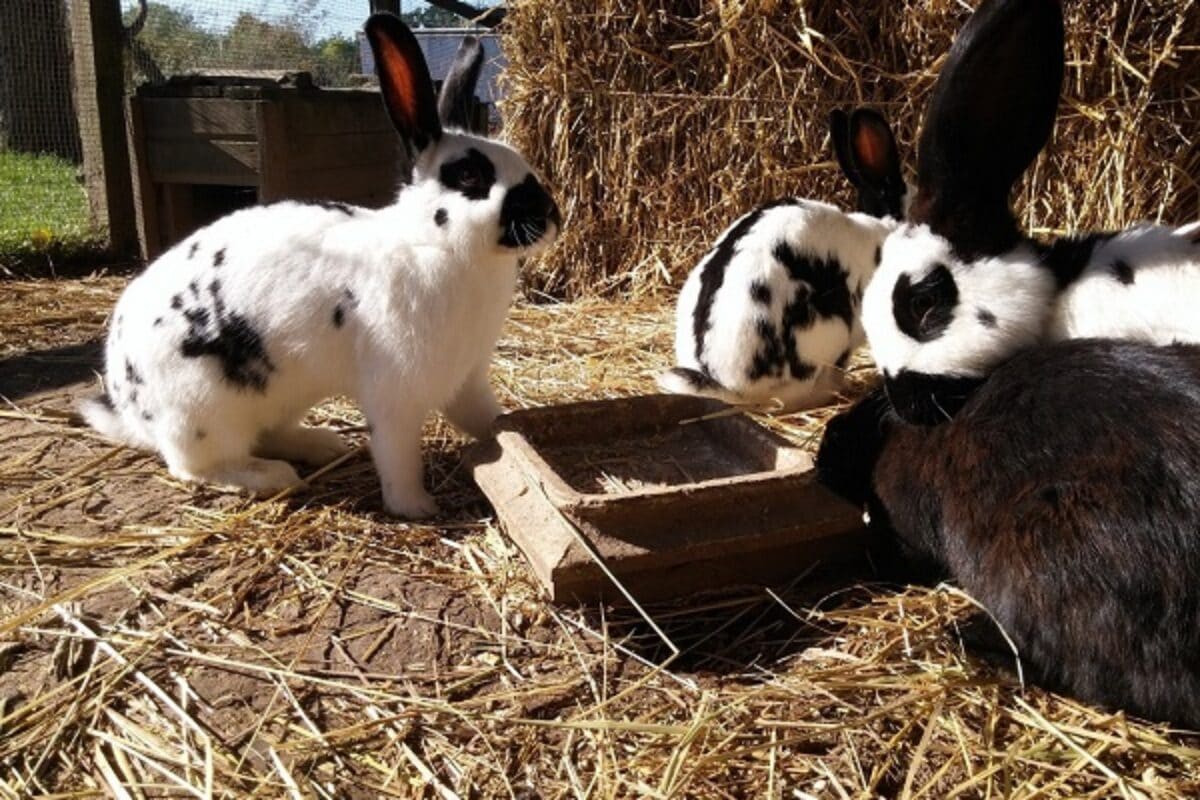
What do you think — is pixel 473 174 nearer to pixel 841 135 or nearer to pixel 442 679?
pixel 442 679

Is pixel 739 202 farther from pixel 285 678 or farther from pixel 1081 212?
pixel 285 678

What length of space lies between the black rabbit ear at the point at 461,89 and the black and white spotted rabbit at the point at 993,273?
1282 mm

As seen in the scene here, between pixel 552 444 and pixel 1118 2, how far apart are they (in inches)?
117

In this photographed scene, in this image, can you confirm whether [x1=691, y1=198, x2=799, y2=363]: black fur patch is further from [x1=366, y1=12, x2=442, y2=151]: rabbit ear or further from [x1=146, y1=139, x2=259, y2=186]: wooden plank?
[x1=146, y1=139, x2=259, y2=186]: wooden plank

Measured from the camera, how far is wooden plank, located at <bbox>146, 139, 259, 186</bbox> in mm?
5852

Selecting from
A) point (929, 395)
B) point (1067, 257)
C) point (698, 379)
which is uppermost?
point (1067, 257)

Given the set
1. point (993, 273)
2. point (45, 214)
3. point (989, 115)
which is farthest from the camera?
point (45, 214)

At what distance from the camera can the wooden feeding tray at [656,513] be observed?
2.24m

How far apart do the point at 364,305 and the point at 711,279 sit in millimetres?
1392

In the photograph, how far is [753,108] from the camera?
5008 mm

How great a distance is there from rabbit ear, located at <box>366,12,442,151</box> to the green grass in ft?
14.2

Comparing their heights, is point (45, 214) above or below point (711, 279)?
below

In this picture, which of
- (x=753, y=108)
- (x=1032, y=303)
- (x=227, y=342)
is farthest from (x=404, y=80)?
(x=753, y=108)

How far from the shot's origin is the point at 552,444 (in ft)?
9.57
